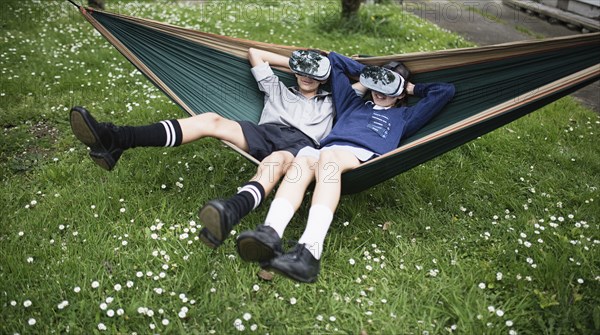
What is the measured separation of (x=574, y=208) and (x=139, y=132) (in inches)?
105

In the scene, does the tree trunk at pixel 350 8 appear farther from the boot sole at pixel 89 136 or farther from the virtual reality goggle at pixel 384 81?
the boot sole at pixel 89 136

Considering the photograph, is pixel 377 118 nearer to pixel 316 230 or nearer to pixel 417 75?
pixel 417 75

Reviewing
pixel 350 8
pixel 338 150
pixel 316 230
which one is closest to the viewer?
pixel 316 230

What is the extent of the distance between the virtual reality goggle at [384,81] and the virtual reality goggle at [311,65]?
11.6 inches

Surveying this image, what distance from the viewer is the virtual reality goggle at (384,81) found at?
2865mm

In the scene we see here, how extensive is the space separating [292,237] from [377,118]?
0.90 metres

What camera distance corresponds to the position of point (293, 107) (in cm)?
310

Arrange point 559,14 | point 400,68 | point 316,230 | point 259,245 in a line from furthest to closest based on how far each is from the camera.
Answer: point 559,14, point 400,68, point 316,230, point 259,245

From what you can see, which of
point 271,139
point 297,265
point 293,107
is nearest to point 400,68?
point 293,107

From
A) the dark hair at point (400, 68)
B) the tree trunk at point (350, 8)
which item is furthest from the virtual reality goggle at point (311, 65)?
the tree trunk at point (350, 8)

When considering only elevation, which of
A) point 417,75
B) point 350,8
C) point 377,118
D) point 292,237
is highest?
point 417,75

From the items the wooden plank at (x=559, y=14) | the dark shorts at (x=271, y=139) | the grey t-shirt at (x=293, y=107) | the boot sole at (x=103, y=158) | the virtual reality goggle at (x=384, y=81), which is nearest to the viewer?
the boot sole at (x=103, y=158)

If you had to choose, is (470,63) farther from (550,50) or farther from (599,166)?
(599,166)

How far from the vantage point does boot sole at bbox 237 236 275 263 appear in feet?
6.43
